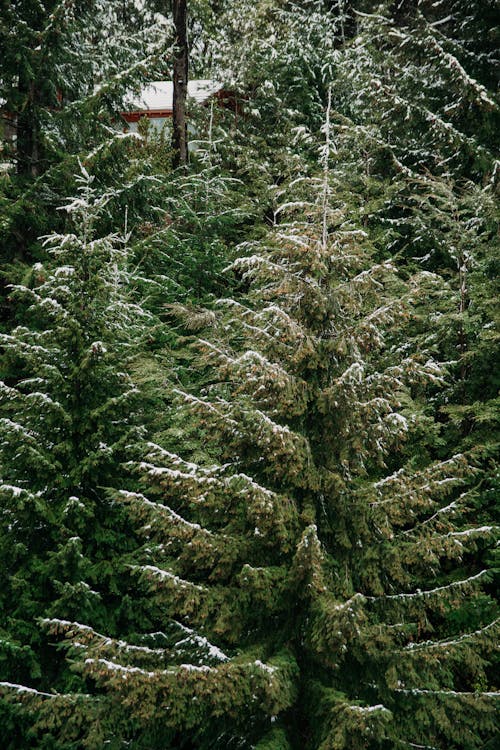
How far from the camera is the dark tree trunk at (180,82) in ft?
52.7

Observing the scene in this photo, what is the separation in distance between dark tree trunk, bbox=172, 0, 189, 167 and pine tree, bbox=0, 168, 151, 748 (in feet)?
30.0

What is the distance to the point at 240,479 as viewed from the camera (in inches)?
200

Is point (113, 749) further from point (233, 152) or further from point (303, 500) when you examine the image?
point (233, 152)

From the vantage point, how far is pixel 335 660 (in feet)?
16.3

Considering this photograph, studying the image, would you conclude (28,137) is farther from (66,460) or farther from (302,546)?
(302,546)

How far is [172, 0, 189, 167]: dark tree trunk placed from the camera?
16.1m

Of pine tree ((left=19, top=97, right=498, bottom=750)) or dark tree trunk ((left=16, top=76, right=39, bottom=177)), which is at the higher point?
dark tree trunk ((left=16, top=76, right=39, bottom=177))

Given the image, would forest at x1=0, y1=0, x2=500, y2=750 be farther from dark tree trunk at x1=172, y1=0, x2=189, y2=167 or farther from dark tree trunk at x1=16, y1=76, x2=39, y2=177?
dark tree trunk at x1=172, y1=0, x2=189, y2=167

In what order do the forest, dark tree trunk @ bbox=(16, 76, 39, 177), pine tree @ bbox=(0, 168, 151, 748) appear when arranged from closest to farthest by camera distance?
the forest, pine tree @ bbox=(0, 168, 151, 748), dark tree trunk @ bbox=(16, 76, 39, 177)

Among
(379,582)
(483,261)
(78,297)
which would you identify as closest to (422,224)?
(483,261)

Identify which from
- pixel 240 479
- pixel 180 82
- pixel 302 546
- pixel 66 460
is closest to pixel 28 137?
pixel 180 82

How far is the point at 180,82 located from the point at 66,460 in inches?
531

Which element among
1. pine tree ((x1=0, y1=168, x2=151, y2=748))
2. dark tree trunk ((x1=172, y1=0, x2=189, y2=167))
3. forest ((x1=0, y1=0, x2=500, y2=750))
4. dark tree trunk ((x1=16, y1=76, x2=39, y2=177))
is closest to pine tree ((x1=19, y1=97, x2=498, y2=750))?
forest ((x1=0, y1=0, x2=500, y2=750))

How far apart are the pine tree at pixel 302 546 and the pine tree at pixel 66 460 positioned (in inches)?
46.6
